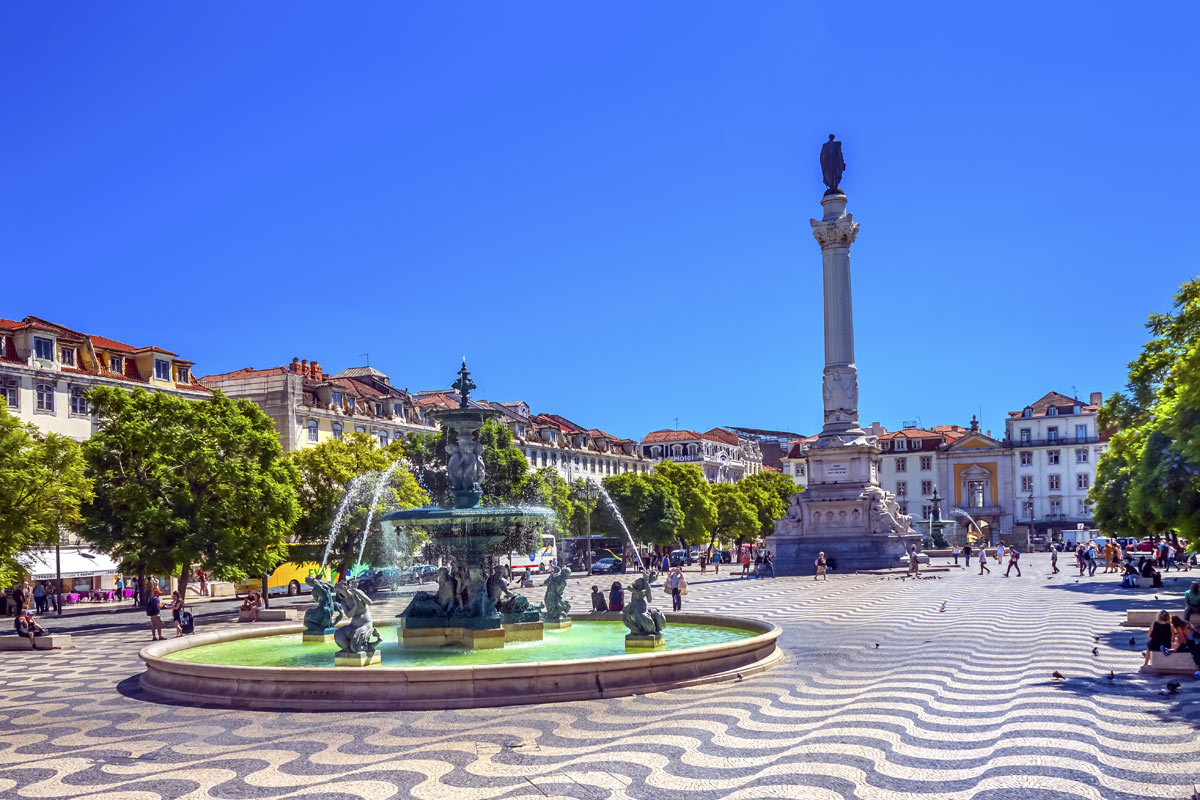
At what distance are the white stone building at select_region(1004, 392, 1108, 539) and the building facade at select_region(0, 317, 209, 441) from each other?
77.4 m

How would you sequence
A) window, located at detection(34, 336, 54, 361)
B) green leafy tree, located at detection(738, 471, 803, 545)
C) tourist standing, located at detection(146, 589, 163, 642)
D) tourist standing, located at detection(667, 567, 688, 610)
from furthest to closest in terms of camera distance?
1. green leafy tree, located at detection(738, 471, 803, 545)
2. window, located at detection(34, 336, 54, 361)
3. tourist standing, located at detection(667, 567, 688, 610)
4. tourist standing, located at detection(146, 589, 163, 642)

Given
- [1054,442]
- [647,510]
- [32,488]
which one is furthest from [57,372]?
[1054,442]

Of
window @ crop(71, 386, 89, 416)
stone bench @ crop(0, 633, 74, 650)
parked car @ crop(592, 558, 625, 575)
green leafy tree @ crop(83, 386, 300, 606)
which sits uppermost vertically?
window @ crop(71, 386, 89, 416)

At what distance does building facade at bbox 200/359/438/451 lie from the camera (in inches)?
2275

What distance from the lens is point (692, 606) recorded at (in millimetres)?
28703

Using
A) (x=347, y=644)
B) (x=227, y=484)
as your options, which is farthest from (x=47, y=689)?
(x=227, y=484)

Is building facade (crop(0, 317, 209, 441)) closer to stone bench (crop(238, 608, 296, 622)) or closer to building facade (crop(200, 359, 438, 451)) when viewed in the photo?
building facade (crop(200, 359, 438, 451))

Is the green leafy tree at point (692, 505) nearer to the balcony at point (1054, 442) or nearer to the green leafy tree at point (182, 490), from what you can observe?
the green leafy tree at point (182, 490)

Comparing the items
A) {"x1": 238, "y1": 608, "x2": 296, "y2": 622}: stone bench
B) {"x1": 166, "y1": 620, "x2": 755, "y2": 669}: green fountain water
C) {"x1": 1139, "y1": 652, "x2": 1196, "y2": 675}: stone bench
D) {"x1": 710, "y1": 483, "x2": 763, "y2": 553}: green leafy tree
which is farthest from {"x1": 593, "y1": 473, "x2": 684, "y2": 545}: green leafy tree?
{"x1": 1139, "y1": 652, "x2": 1196, "y2": 675}: stone bench

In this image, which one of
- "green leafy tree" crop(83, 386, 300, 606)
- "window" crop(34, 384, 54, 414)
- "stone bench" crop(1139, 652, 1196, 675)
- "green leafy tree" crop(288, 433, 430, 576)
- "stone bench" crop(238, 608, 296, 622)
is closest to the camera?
"stone bench" crop(1139, 652, 1196, 675)

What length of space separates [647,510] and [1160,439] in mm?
37495

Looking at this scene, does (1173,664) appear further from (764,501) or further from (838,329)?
(764,501)

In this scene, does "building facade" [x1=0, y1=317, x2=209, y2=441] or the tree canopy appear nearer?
the tree canopy

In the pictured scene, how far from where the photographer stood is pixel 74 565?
133 ft
